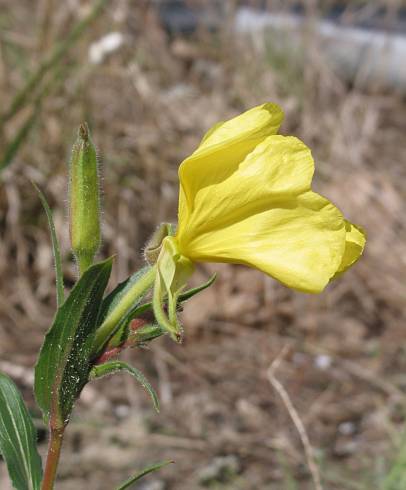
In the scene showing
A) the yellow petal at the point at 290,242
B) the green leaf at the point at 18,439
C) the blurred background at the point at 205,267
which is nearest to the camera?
the yellow petal at the point at 290,242

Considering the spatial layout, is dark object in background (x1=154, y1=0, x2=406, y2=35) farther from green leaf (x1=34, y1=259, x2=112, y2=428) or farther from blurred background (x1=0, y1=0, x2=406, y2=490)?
green leaf (x1=34, y1=259, x2=112, y2=428)

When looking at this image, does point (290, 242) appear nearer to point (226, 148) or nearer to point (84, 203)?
point (226, 148)

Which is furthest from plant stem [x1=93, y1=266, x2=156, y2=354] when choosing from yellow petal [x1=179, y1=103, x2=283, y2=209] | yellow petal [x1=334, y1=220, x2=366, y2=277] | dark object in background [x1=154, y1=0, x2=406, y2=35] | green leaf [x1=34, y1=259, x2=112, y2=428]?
dark object in background [x1=154, y1=0, x2=406, y2=35]

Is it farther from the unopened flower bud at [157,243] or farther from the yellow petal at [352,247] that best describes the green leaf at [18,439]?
the yellow petal at [352,247]

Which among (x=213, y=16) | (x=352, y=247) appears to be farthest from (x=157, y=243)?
(x=213, y=16)

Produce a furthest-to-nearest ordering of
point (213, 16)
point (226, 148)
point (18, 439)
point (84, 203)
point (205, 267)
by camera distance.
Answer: point (213, 16), point (205, 267), point (18, 439), point (84, 203), point (226, 148)

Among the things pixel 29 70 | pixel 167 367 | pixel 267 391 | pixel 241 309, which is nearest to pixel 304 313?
pixel 241 309

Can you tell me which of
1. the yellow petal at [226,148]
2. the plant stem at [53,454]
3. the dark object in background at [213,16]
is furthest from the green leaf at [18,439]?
the dark object in background at [213,16]
